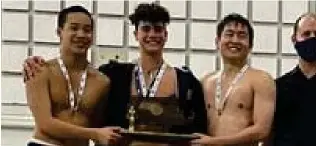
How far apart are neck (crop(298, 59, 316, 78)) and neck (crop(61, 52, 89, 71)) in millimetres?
822

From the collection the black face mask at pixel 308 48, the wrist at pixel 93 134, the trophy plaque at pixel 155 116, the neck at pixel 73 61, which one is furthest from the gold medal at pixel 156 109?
the black face mask at pixel 308 48

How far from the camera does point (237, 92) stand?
119 inches

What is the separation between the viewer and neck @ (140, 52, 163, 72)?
2977 millimetres

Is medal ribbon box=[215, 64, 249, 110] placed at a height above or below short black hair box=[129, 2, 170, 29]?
below

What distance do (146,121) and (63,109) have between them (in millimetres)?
313

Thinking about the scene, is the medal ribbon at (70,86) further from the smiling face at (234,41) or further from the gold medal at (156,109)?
the smiling face at (234,41)

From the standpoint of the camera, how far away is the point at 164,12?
2955mm

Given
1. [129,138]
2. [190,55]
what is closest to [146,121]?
[129,138]

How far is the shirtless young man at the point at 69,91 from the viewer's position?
2.87 m

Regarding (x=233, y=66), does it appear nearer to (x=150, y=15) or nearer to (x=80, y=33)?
(x=150, y=15)

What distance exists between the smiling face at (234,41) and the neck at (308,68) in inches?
9.3

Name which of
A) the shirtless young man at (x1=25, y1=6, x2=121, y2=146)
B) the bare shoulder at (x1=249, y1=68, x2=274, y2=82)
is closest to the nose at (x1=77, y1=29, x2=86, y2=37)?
the shirtless young man at (x1=25, y1=6, x2=121, y2=146)

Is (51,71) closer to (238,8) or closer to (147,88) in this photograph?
(147,88)

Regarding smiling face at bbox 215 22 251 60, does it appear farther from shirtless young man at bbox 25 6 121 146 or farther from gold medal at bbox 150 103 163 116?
shirtless young man at bbox 25 6 121 146
